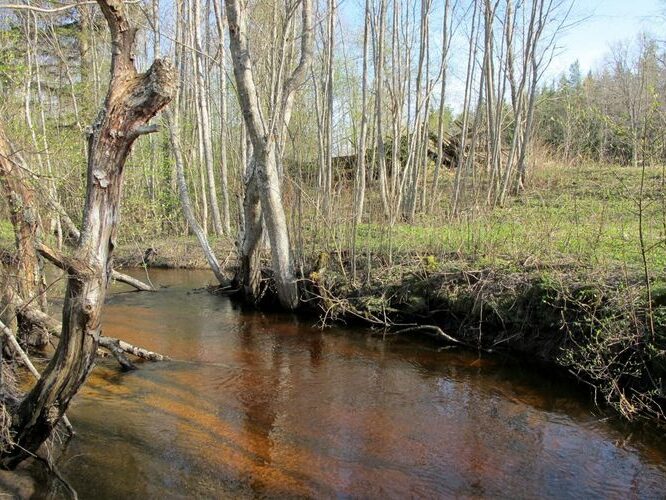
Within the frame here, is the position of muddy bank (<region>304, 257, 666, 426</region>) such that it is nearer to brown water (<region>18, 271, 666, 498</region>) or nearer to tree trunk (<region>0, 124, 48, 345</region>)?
brown water (<region>18, 271, 666, 498</region>)

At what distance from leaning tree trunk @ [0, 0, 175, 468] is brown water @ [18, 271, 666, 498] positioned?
1003mm

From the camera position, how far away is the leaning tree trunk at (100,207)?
3559 mm

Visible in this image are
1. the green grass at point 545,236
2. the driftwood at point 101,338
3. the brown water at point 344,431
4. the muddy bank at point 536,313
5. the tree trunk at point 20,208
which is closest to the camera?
the brown water at point 344,431

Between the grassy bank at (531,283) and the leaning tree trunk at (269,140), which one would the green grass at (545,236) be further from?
the leaning tree trunk at (269,140)

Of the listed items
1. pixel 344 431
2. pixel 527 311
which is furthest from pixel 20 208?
pixel 527 311

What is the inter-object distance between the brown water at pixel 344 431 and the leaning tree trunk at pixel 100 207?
100cm

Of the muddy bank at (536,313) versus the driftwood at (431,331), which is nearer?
the muddy bank at (536,313)

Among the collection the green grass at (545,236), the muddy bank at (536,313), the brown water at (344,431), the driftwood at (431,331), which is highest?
the green grass at (545,236)

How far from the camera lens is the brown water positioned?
14.5ft

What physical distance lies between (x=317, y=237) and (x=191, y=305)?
128 inches

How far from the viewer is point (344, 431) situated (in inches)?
213

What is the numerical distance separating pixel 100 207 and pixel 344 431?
3260 mm

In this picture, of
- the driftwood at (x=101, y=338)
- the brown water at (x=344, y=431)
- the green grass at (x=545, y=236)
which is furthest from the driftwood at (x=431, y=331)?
the driftwood at (x=101, y=338)

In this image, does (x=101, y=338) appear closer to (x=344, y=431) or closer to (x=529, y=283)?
(x=344, y=431)
